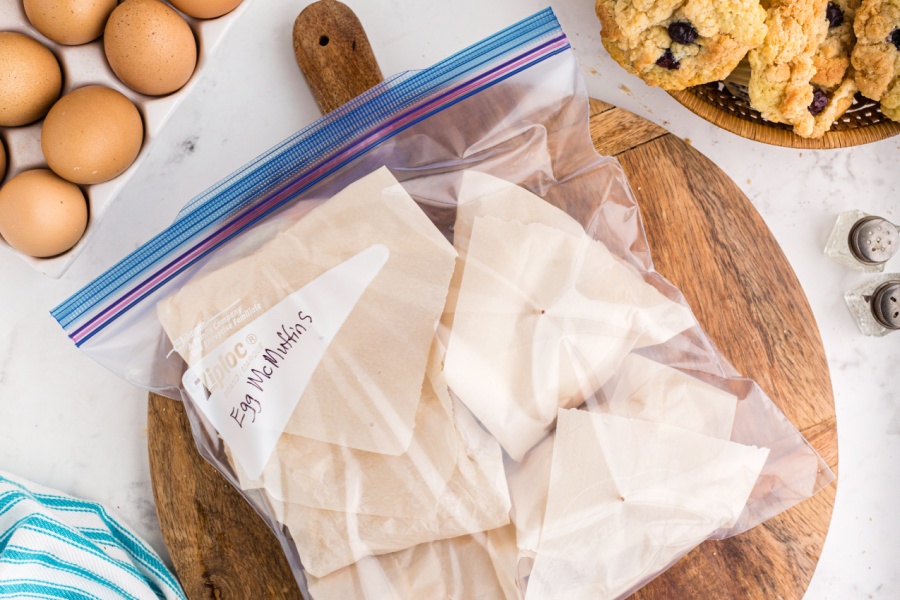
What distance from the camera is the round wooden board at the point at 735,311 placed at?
0.81 meters

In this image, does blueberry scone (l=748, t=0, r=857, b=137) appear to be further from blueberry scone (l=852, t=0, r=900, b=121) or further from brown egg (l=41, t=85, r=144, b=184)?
brown egg (l=41, t=85, r=144, b=184)

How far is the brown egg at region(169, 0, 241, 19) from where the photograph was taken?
730 mm

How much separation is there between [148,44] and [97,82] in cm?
9

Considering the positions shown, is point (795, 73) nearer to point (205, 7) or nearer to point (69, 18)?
point (205, 7)

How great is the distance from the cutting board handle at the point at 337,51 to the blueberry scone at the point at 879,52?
21.6 inches

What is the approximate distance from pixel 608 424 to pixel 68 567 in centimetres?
63

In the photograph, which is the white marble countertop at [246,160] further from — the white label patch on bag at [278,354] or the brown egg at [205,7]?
the white label patch on bag at [278,354]

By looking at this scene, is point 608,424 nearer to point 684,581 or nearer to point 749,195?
point 684,581

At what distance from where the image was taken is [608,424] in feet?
2.14

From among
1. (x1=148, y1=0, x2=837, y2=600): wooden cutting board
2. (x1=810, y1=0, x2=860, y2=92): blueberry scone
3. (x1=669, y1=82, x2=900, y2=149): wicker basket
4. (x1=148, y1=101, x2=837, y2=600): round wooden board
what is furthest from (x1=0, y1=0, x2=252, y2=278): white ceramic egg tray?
(x1=810, y1=0, x2=860, y2=92): blueberry scone

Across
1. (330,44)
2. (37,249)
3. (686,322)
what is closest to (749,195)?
(686,322)

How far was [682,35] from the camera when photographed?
753 millimetres

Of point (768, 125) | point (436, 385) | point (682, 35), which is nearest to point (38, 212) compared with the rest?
point (436, 385)

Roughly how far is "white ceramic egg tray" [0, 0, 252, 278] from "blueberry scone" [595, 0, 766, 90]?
1.37ft
